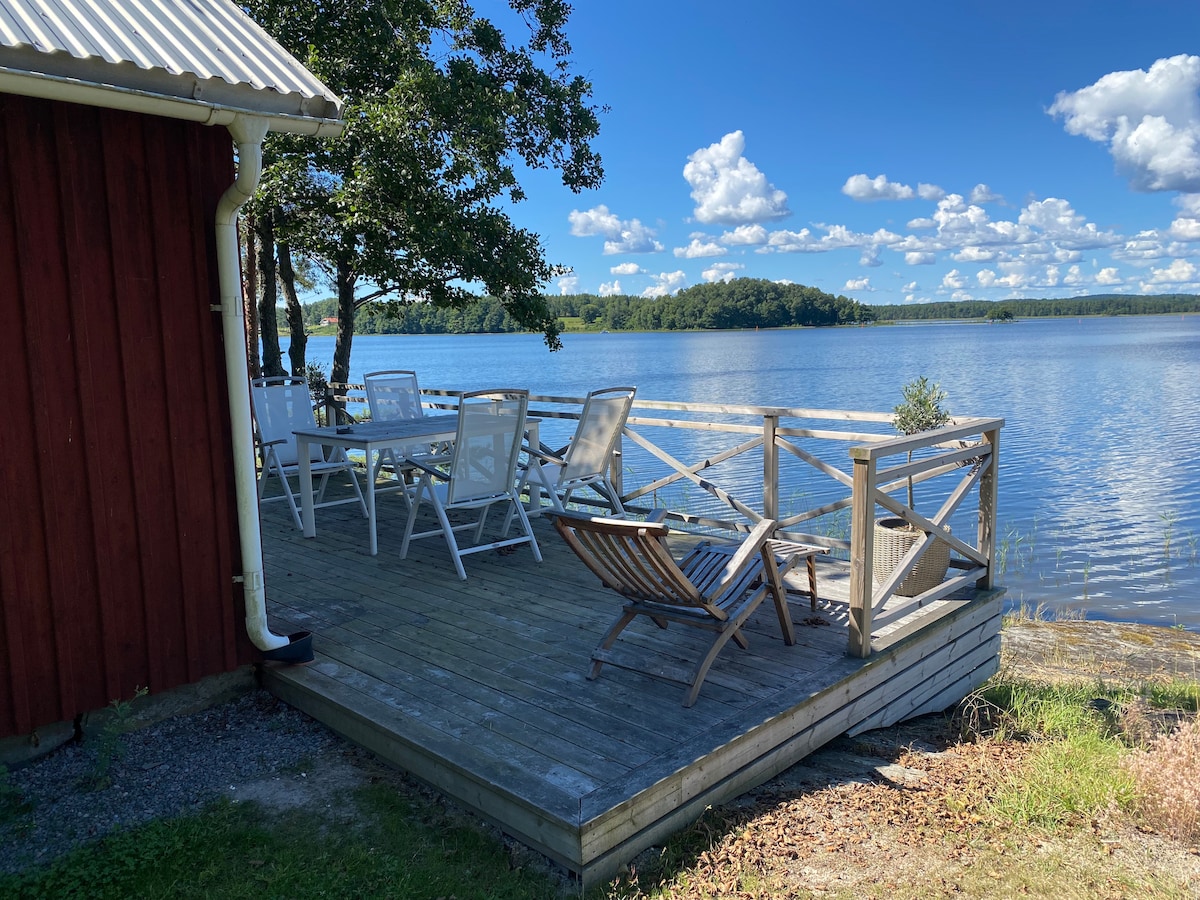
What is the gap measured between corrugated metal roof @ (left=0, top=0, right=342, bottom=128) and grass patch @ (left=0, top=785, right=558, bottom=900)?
233cm

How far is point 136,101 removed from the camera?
2.70m

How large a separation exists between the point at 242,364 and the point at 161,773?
1.53 meters

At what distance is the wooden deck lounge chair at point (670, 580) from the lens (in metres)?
3.02

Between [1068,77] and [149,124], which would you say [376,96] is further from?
[1068,77]

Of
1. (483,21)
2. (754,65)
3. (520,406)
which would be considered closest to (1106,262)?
(754,65)

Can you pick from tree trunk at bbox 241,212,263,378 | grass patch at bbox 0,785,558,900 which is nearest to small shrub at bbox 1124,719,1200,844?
grass patch at bbox 0,785,558,900

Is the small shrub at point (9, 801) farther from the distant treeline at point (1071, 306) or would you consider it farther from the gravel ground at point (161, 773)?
the distant treeline at point (1071, 306)

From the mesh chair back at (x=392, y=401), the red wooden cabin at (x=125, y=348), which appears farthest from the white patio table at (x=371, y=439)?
the red wooden cabin at (x=125, y=348)

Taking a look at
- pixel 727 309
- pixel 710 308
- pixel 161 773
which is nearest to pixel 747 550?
pixel 161 773

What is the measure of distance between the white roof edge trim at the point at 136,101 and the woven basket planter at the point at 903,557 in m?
3.31

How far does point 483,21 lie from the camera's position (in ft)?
35.2

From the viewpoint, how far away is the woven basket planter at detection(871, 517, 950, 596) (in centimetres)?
429

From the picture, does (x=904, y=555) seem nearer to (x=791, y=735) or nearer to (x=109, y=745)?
(x=791, y=735)

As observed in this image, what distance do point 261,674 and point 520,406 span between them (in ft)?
6.77
